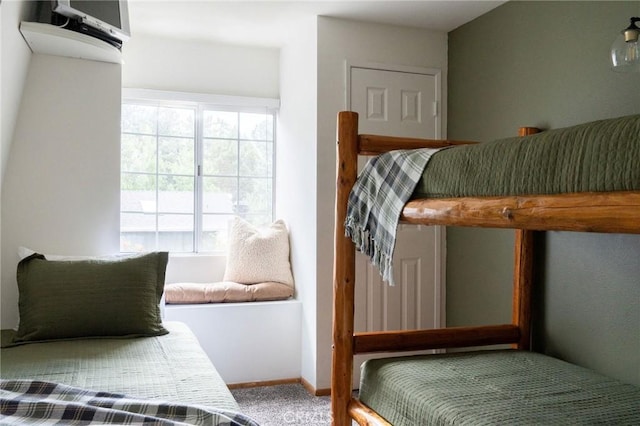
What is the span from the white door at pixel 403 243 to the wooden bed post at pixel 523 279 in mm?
815

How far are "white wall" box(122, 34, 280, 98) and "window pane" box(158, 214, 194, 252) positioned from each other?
0.89 metres

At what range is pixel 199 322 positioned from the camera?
316cm

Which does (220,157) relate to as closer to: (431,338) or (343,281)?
(343,281)

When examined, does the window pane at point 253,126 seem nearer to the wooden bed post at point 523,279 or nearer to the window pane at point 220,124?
the window pane at point 220,124

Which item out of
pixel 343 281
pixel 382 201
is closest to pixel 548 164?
pixel 382 201

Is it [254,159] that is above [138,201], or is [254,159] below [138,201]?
above

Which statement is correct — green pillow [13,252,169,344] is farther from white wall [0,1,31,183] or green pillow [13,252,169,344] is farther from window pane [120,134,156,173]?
window pane [120,134,156,173]

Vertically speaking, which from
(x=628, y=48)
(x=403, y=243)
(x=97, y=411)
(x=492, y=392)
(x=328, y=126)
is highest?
(x=628, y=48)

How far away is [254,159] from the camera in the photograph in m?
3.80

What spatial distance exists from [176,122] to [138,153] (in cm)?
34

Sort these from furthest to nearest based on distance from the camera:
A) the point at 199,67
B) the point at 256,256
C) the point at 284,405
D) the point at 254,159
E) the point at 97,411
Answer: the point at 254,159
the point at 199,67
the point at 256,256
the point at 284,405
the point at 97,411

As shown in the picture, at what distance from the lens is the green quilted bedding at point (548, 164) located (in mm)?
1134

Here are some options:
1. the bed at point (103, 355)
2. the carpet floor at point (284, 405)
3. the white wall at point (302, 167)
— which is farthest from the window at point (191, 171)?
the bed at point (103, 355)

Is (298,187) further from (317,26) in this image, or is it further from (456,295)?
(456,295)
